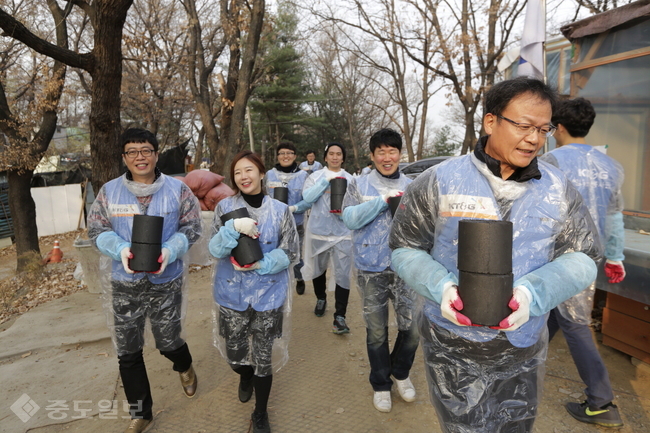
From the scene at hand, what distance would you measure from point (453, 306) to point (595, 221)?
174 cm

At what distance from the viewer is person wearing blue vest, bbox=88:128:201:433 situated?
2.44 metres

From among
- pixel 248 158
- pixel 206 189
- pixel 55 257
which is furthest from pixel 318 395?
pixel 55 257

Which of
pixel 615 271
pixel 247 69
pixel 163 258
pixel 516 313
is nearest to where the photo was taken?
pixel 516 313

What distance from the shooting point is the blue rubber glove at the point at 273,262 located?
7.57 feet

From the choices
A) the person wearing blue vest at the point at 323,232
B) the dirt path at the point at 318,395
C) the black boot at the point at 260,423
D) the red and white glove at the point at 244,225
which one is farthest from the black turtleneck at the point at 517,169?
the person wearing blue vest at the point at 323,232

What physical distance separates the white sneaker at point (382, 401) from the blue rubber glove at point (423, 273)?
137 cm

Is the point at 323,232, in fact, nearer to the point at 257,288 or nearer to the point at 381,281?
the point at 381,281

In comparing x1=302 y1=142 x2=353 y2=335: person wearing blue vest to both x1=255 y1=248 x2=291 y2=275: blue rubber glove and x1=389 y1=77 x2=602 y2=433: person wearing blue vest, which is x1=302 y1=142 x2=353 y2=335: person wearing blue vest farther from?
x1=389 y1=77 x2=602 y2=433: person wearing blue vest

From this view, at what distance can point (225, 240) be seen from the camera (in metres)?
2.22

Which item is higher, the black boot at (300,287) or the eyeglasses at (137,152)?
the eyeglasses at (137,152)

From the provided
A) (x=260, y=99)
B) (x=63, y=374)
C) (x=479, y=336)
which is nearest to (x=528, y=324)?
(x=479, y=336)

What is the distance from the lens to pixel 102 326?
4.18 meters

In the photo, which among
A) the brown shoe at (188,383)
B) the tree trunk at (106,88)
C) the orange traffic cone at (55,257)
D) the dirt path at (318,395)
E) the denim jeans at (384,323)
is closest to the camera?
the dirt path at (318,395)

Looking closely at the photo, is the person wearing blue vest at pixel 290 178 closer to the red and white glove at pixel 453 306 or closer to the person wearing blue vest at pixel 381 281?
the person wearing blue vest at pixel 381 281
